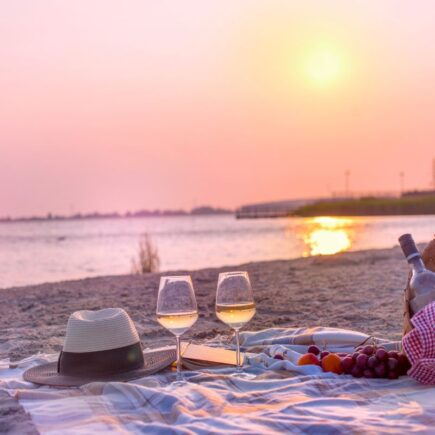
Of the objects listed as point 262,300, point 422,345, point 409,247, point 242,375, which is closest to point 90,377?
point 242,375

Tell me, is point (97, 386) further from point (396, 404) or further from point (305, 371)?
point (396, 404)

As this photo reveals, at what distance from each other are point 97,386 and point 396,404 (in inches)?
59.6

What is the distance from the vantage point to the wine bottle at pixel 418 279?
3783 mm

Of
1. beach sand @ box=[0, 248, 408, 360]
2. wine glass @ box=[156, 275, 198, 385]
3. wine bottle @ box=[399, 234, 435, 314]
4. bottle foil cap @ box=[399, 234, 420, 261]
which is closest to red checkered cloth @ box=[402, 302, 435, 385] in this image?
wine bottle @ box=[399, 234, 435, 314]

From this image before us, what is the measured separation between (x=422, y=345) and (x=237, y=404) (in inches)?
39.5

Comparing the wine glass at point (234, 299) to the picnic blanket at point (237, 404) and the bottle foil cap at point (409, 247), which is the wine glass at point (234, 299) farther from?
the bottle foil cap at point (409, 247)

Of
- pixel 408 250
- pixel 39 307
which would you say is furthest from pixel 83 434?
pixel 39 307

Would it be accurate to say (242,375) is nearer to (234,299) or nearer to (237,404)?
(237,404)

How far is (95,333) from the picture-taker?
3.89 m

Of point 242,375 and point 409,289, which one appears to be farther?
point 409,289

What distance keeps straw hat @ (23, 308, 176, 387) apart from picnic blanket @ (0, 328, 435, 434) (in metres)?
0.12

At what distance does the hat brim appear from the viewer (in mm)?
3859

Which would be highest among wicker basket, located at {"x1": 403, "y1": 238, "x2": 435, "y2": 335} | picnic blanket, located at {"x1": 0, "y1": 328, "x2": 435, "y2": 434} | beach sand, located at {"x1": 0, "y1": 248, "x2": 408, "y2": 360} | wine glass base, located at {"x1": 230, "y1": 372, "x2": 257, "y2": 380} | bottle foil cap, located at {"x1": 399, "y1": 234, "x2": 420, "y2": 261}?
bottle foil cap, located at {"x1": 399, "y1": 234, "x2": 420, "y2": 261}

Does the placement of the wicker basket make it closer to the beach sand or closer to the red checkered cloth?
the red checkered cloth
